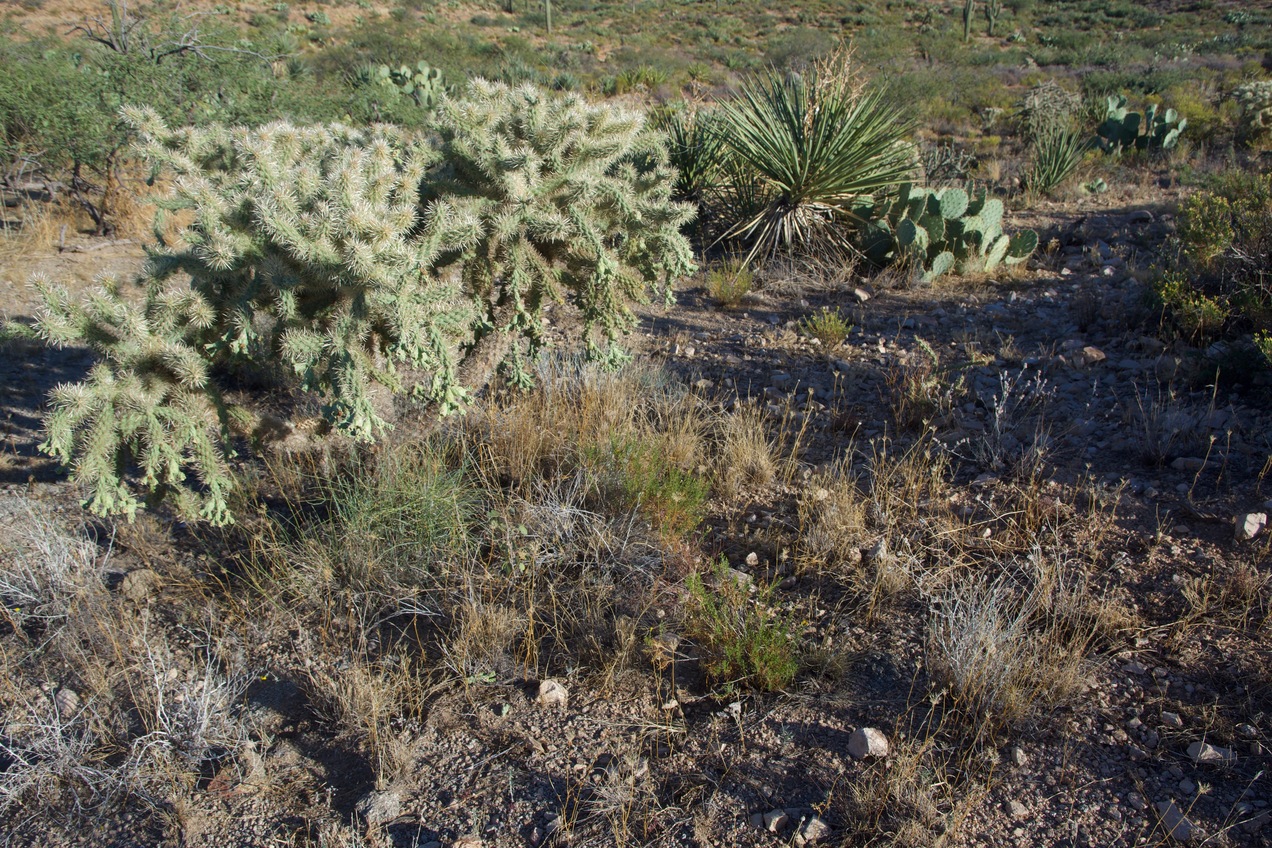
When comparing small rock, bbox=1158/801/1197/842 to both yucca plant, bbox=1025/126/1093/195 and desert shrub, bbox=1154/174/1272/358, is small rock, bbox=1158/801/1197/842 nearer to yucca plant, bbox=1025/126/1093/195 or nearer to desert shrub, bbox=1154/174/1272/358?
desert shrub, bbox=1154/174/1272/358

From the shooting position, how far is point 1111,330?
5.67m

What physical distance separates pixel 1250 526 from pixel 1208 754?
133 cm

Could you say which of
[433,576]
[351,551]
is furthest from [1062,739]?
[351,551]

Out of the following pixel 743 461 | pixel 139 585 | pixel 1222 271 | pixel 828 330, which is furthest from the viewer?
pixel 828 330

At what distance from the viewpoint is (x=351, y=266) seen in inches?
123

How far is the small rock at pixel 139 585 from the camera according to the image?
348cm

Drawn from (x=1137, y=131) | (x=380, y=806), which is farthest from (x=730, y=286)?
(x=1137, y=131)

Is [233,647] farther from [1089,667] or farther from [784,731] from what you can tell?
[1089,667]

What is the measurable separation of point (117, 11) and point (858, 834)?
35.6 feet

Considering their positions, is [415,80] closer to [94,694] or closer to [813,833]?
[94,694]

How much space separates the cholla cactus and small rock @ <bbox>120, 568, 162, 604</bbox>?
36 cm

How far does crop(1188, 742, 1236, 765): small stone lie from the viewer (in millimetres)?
2537

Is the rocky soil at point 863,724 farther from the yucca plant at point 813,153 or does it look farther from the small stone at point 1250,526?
the yucca plant at point 813,153

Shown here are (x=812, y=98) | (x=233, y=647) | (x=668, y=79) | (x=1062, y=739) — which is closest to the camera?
(x=1062, y=739)
